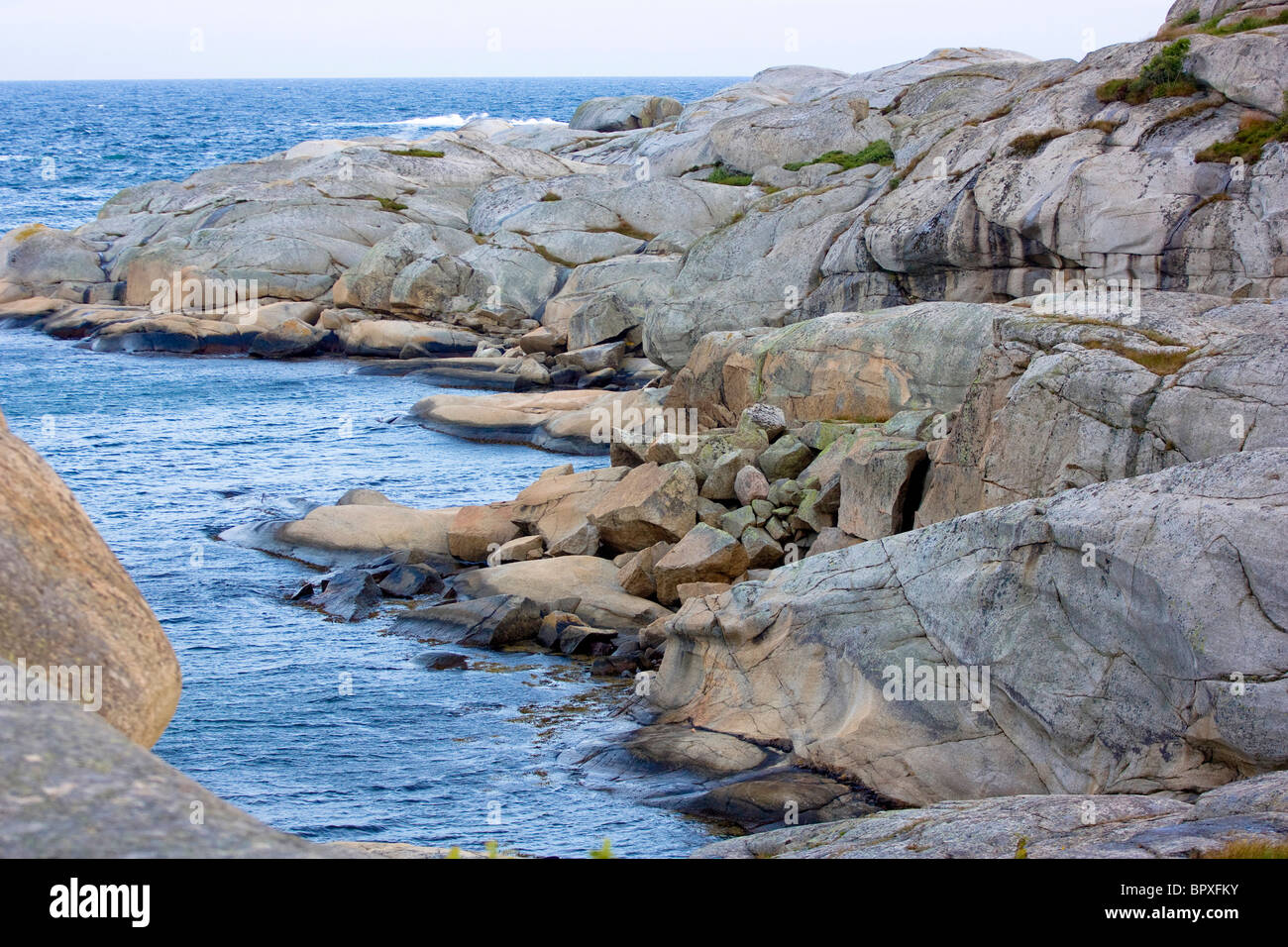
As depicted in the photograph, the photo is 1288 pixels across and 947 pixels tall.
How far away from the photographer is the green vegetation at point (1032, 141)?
2655 cm

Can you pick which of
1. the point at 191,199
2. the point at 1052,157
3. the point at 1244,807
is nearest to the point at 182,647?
the point at 1244,807

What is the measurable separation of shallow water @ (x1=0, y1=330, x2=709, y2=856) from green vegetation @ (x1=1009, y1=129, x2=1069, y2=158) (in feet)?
46.9

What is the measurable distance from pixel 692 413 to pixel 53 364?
3149 centimetres

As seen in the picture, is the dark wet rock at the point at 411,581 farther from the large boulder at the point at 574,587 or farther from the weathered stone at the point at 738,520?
the weathered stone at the point at 738,520

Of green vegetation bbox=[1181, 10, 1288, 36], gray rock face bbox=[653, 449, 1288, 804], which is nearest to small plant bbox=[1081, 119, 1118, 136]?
green vegetation bbox=[1181, 10, 1288, 36]

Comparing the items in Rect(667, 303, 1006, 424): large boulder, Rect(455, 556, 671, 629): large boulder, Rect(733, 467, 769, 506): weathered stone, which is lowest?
Rect(455, 556, 671, 629): large boulder

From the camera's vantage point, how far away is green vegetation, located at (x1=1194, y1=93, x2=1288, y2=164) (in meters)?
23.3

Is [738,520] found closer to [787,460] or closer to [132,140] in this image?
[787,460]

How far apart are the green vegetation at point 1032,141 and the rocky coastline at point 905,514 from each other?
2.3 inches

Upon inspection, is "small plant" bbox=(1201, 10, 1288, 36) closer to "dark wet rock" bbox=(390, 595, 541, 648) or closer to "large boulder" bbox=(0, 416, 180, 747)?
"dark wet rock" bbox=(390, 595, 541, 648)

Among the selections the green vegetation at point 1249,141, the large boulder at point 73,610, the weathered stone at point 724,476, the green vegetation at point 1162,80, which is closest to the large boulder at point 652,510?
the weathered stone at point 724,476

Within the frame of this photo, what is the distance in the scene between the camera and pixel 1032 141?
1053 inches

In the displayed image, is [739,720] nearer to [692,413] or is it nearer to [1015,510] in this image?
[1015,510]

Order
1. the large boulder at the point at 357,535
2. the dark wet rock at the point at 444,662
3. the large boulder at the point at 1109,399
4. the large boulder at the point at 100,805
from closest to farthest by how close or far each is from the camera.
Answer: the large boulder at the point at 100,805 → the large boulder at the point at 1109,399 → the dark wet rock at the point at 444,662 → the large boulder at the point at 357,535
